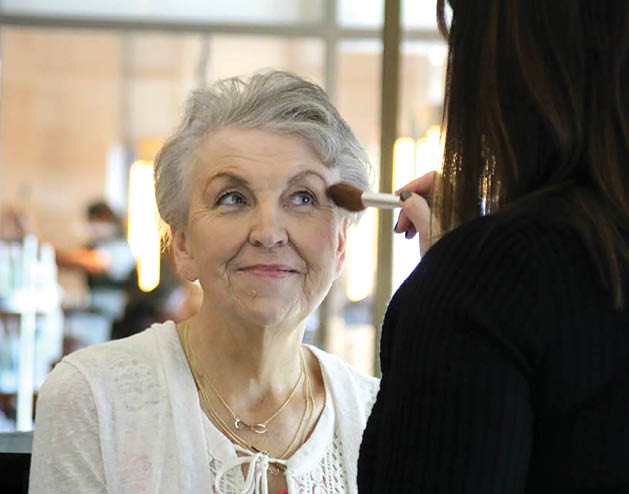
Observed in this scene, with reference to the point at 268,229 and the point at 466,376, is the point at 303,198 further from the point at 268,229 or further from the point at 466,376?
the point at 466,376

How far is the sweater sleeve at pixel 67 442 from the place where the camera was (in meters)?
1.61

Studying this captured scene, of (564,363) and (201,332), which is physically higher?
(564,363)

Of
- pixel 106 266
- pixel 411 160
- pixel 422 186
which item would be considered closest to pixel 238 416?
pixel 422 186

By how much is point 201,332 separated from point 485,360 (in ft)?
3.06

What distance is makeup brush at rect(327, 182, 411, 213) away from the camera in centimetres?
143

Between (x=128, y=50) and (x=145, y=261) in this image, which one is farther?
(x=128, y=50)

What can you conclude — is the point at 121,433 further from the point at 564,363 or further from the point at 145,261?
the point at 145,261

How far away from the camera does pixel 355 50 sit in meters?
6.76

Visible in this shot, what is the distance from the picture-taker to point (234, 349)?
1.77m

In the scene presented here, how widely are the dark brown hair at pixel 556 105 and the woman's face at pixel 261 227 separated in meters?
0.76

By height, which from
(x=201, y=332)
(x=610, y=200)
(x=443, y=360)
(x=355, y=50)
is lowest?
(x=201, y=332)

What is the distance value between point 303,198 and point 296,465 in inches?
16.7

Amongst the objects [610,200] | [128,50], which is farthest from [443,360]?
[128,50]

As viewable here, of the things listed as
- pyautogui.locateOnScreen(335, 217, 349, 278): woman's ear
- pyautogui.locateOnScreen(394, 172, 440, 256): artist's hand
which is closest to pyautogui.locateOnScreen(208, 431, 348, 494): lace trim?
pyautogui.locateOnScreen(335, 217, 349, 278): woman's ear
